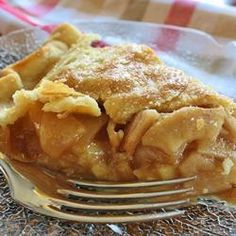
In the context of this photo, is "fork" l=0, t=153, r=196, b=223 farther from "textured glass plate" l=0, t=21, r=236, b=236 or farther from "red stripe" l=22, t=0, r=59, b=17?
"red stripe" l=22, t=0, r=59, b=17

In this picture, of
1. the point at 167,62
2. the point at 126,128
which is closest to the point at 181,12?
the point at 167,62

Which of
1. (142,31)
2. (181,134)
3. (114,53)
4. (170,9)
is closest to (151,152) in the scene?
(181,134)

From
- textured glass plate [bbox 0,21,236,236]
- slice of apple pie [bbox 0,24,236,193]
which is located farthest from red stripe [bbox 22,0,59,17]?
slice of apple pie [bbox 0,24,236,193]

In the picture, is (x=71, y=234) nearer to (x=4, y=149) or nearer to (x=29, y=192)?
(x=29, y=192)

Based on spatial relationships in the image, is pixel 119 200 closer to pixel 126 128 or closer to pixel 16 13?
pixel 126 128

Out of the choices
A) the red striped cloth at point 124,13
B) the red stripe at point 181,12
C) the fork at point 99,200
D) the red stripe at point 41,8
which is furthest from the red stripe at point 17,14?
the fork at point 99,200

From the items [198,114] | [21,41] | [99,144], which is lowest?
[21,41]
